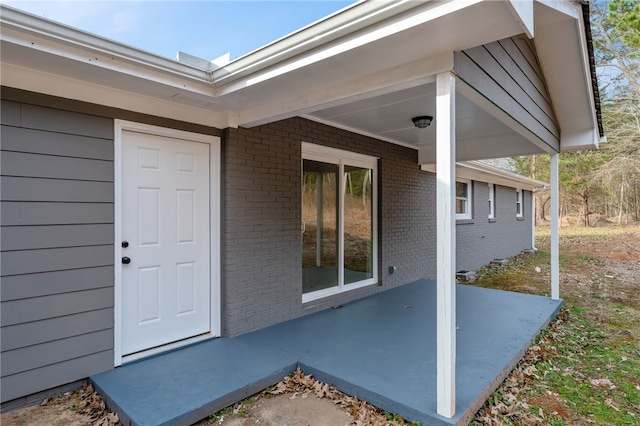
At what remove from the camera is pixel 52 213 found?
2.87 m

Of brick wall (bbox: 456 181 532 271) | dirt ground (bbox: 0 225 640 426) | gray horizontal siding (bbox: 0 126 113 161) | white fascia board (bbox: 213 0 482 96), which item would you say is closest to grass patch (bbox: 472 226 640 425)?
dirt ground (bbox: 0 225 640 426)

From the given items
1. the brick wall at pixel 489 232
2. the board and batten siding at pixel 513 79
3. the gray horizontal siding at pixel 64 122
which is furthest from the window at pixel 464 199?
the gray horizontal siding at pixel 64 122

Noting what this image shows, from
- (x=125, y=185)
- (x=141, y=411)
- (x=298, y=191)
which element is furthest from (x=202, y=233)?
(x=141, y=411)

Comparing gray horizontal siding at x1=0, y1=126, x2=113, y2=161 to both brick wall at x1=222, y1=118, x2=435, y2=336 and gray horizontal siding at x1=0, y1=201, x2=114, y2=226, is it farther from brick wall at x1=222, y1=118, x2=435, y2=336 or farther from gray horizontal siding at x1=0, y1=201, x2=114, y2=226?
brick wall at x1=222, y1=118, x2=435, y2=336

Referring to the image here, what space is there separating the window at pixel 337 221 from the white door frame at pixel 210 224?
1292mm

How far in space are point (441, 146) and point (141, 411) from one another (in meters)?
2.83

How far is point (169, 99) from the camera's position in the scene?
11.1 feet

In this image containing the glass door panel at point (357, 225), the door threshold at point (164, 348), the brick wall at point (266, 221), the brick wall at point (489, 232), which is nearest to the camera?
the door threshold at point (164, 348)

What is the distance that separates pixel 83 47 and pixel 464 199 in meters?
9.43

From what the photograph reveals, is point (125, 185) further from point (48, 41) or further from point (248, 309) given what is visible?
point (248, 309)

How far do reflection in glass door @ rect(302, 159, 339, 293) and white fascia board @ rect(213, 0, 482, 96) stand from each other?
79.5 inches

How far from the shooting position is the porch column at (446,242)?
7.92 ft

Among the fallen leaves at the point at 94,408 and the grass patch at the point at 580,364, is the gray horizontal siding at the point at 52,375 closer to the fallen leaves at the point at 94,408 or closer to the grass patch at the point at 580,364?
the fallen leaves at the point at 94,408

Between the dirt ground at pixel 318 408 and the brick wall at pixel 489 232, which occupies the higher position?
the brick wall at pixel 489 232
